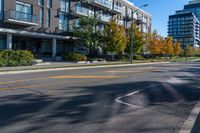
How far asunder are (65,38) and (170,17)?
15958cm

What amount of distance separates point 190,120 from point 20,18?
1228 inches

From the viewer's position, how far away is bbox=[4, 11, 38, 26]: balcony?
3372cm

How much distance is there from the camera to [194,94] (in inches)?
453

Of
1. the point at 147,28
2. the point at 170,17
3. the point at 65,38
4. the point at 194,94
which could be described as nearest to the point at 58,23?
the point at 65,38

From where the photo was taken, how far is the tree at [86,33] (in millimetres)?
43844

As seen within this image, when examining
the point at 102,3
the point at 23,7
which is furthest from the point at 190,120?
the point at 102,3

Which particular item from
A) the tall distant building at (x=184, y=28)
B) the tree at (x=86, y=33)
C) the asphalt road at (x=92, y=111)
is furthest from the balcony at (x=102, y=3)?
the tall distant building at (x=184, y=28)

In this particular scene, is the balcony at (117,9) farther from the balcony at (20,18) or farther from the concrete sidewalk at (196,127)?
the concrete sidewalk at (196,127)

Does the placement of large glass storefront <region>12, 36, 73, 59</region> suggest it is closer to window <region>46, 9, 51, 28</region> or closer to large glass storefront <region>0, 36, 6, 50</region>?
large glass storefront <region>0, 36, 6, 50</region>

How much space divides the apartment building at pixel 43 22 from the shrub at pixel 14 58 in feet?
19.0

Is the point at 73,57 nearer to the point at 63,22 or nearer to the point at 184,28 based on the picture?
the point at 63,22

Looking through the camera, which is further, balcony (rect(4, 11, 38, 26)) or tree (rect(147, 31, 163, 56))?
tree (rect(147, 31, 163, 56))

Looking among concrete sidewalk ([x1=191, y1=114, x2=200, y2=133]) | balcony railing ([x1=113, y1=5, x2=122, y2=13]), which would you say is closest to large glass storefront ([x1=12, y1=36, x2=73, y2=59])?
balcony railing ([x1=113, y1=5, x2=122, y2=13])

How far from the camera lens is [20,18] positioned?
35.1 m
